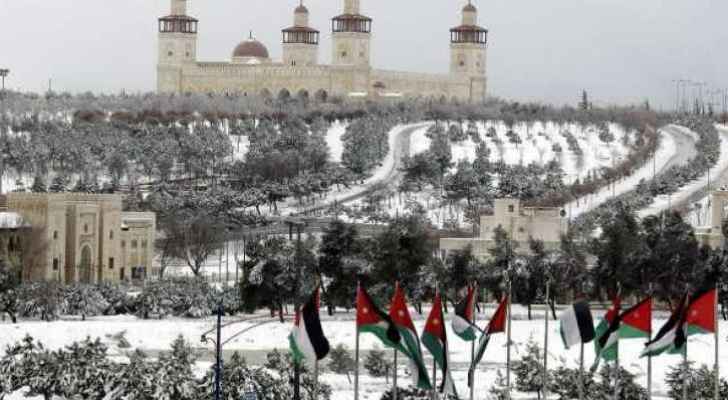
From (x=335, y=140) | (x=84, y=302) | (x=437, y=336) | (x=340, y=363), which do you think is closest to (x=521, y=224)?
(x=84, y=302)

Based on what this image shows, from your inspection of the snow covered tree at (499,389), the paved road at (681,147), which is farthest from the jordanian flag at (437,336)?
the paved road at (681,147)

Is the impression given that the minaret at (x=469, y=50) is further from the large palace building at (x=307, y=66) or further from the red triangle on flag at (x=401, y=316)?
the red triangle on flag at (x=401, y=316)

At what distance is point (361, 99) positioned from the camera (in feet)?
343

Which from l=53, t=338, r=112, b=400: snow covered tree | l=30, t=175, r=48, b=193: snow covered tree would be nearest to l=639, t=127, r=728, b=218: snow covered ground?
l=30, t=175, r=48, b=193: snow covered tree

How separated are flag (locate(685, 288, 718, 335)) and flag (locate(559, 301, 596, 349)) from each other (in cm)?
152

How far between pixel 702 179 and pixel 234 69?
101 ft

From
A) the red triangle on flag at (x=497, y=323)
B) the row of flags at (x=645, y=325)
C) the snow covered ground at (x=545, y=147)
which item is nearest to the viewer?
the row of flags at (x=645, y=325)

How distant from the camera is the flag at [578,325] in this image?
30672 millimetres

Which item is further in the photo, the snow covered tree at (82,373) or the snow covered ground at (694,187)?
the snow covered ground at (694,187)

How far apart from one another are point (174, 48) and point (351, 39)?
1023 centimetres

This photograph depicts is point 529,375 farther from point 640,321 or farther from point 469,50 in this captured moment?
point 469,50

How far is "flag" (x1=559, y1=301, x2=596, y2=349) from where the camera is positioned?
3067cm

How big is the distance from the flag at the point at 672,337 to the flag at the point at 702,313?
0.20 meters

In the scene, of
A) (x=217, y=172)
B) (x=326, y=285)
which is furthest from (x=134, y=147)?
(x=326, y=285)
